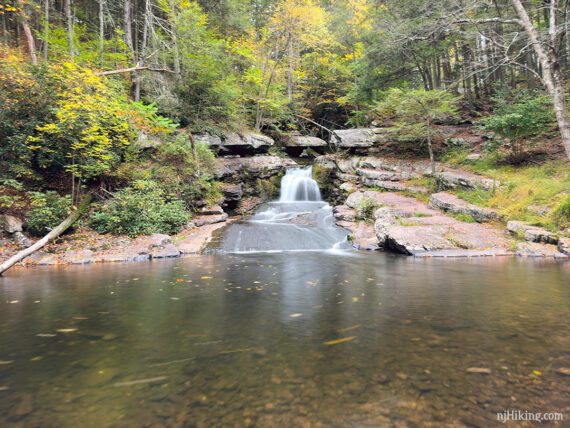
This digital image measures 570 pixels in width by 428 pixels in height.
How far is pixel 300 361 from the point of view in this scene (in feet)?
8.34

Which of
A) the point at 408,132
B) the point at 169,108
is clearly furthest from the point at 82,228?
the point at 408,132

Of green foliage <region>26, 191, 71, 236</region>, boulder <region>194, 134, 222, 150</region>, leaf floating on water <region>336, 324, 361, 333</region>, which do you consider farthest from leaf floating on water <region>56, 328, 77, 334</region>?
boulder <region>194, 134, 222, 150</region>

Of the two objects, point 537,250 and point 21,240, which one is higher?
point 21,240

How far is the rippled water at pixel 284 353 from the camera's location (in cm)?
189

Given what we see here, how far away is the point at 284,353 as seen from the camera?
2.72 metres

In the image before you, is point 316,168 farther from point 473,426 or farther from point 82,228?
point 473,426

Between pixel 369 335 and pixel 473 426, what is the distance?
4.54 feet

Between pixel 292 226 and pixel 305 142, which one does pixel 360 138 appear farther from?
pixel 292 226

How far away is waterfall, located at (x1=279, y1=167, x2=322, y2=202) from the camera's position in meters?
17.7

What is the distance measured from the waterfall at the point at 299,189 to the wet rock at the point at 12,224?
11633 mm

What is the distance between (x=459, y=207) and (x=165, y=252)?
10394 millimetres

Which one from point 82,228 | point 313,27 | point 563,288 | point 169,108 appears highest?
point 313,27

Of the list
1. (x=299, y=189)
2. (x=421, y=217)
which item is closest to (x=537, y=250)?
(x=421, y=217)

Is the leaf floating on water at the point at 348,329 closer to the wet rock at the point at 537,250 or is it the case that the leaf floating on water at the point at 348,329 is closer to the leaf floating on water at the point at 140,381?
the leaf floating on water at the point at 140,381
